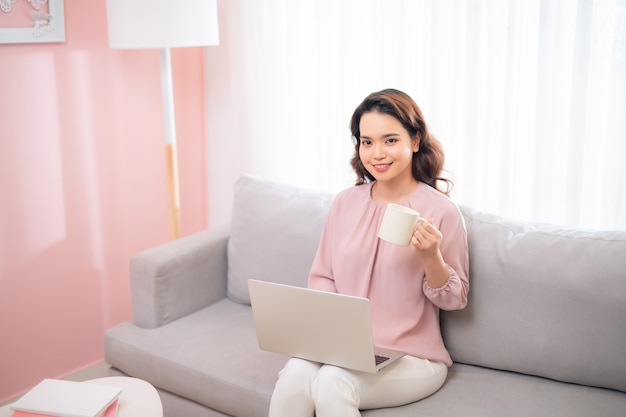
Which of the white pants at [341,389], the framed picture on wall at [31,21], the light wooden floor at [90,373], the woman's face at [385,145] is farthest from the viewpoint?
the light wooden floor at [90,373]

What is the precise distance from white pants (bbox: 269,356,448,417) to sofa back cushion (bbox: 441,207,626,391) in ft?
0.85

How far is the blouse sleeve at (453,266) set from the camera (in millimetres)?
1985

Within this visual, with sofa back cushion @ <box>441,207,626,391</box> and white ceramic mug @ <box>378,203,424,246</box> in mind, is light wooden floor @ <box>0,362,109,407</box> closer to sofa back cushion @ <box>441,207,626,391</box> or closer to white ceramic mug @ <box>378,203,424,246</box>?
sofa back cushion @ <box>441,207,626,391</box>

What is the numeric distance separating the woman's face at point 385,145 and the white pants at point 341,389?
0.52 metres

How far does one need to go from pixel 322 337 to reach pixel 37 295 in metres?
1.44

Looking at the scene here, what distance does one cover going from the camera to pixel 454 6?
8.20 feet

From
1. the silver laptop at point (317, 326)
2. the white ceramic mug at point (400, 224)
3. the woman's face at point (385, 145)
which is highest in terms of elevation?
the woman's face at point (385, 145)


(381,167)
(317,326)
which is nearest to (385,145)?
(381,167)

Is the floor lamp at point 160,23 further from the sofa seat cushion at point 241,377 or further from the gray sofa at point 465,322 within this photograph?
Answer: the sofa seat cushion at point 241,377

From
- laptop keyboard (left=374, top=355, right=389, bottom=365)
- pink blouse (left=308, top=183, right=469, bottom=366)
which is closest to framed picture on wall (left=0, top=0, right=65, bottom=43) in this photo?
pink blouse (left=308, top=183, right=469, bottom=366)

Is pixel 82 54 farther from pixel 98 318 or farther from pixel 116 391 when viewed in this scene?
pixel 116 391

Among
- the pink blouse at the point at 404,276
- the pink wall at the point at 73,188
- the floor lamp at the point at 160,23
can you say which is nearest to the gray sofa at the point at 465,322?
the pink blouse at the point at 404,276

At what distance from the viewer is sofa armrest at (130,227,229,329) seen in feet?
8.16

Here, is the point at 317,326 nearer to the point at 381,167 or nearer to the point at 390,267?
the point at 390,267
